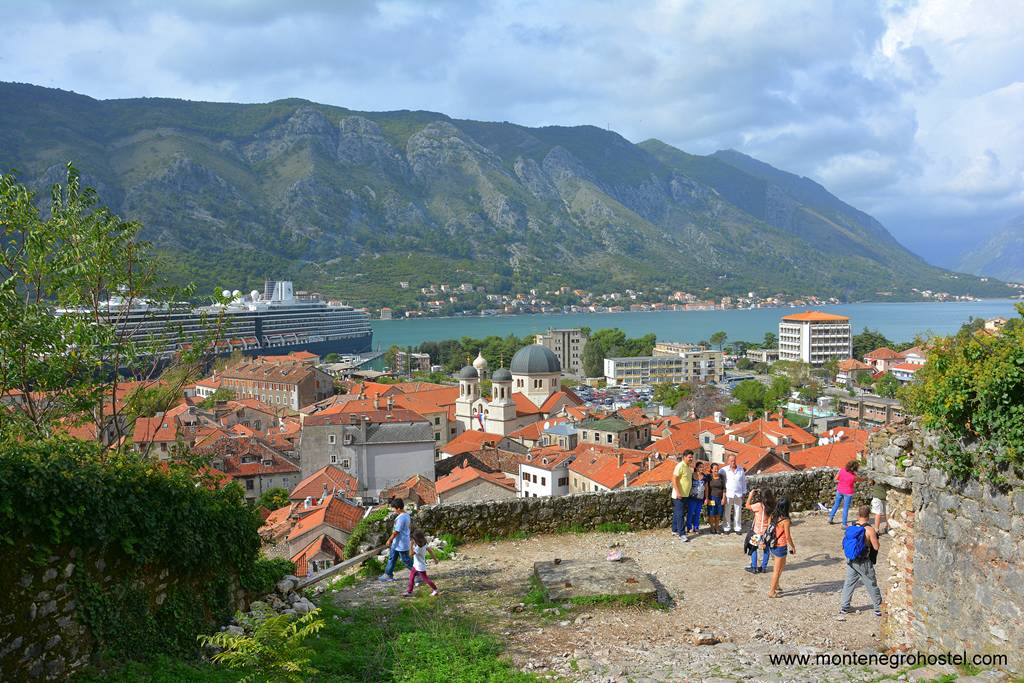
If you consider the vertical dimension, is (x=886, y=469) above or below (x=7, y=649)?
→ above

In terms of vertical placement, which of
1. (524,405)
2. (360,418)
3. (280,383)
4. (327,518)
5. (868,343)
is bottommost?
(524,405)

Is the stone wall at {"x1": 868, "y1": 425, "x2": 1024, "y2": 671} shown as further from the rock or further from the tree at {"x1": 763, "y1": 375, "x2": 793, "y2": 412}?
the tree at {"x1": 763, "y1": 375, "x2": 793, "y2": 412}

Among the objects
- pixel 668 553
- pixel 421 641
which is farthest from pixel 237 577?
pixel 668 553

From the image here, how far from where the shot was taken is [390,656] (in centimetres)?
540

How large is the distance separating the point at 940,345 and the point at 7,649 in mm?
6049

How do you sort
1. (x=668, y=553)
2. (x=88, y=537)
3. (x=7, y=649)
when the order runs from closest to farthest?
(x=7, y=649) < (x=88, y=537) < (x=668, y=553)

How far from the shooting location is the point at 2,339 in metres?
6.61

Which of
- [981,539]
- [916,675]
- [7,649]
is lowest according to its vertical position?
[916,675]

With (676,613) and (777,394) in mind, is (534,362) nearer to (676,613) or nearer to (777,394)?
(777,394)

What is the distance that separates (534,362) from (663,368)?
43732mm

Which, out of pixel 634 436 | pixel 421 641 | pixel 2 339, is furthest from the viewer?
pixel 634 436

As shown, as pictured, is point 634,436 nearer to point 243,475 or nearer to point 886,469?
point 243,475

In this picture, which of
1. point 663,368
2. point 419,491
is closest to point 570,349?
point 663,368

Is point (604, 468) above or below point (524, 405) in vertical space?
above
